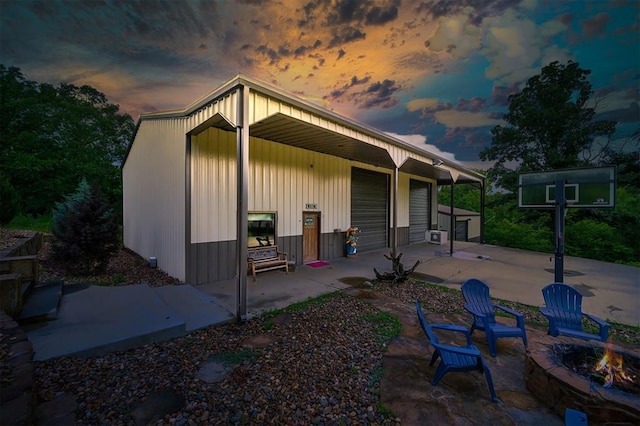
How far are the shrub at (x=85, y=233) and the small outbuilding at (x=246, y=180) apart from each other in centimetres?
129

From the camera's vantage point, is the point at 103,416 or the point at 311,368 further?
the point at 311,368

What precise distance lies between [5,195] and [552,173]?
19.3 meters

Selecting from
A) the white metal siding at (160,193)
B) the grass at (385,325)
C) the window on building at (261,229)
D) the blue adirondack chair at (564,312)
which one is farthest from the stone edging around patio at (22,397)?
the blue adirondack chair at (564,312)

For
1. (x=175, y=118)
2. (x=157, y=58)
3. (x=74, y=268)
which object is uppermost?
Answer: (x=157, y=58)

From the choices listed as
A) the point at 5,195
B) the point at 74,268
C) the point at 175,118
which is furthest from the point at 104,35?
the point at 74,268

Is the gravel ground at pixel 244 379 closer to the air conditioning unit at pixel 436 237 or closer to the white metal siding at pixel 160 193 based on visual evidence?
the white metal siding at pixel 160 193

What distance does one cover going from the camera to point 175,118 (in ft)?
21.5

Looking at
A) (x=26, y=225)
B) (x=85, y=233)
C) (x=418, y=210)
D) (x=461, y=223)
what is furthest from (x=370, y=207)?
(x=26, y=225)

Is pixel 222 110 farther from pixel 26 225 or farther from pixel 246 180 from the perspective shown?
pixel 26 225

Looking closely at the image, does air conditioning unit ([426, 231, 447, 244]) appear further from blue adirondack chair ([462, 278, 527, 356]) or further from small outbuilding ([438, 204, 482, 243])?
blue adirondack chair ([462, 278, 527, 356])

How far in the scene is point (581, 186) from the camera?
600 centimetres

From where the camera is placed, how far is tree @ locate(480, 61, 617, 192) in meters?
14.2

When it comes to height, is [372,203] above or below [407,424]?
above

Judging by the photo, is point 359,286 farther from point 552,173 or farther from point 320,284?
point 552,173
